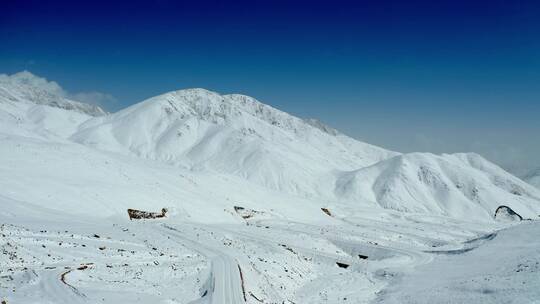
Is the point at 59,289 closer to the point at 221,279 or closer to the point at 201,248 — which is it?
the point at 221,279

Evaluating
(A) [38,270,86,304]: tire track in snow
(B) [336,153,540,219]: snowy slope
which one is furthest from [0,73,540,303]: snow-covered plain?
(B) [336,153,540,219]: snowy slope

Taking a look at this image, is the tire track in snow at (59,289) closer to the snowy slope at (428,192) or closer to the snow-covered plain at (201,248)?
the snow-covered plain at (201,248)

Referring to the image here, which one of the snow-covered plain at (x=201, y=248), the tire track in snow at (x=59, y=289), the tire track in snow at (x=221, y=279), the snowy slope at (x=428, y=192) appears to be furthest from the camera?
the snowy slope at (x=428, y=192)

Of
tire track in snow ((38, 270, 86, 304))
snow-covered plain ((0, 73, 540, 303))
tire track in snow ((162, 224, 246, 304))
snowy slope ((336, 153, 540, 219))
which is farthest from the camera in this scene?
snowy slope ((336, 153, 540, 219))

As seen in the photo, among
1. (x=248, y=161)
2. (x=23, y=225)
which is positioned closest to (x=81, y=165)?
(x=23, y=225)

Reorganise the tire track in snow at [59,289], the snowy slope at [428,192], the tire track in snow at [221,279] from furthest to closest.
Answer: the snowy slope at [428,192] < the tire track in snow at [221,279] < the tire track in snow at [59,289]

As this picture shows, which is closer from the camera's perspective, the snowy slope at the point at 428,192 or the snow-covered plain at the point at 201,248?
the snow-covered plain at the point at 201,248

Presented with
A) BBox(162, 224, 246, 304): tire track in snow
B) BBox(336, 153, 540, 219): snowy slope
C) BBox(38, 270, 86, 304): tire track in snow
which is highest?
BBox(336, 153, 540, 219): snowy slope

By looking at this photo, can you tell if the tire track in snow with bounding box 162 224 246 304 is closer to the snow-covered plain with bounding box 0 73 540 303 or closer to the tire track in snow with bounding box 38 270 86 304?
the snow-covered plain with bounding box 0 73 540 303

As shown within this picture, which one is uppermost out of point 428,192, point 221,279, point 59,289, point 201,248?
point 428,192

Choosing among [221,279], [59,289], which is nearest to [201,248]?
[221,279]

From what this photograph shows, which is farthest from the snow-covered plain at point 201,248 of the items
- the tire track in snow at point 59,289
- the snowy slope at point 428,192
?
the snowy slope at point 428,192

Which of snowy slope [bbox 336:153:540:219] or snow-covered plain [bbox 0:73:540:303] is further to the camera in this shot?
snowy slope [bbox 336:153:540:219]

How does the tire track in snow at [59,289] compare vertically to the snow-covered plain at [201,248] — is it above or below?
below
